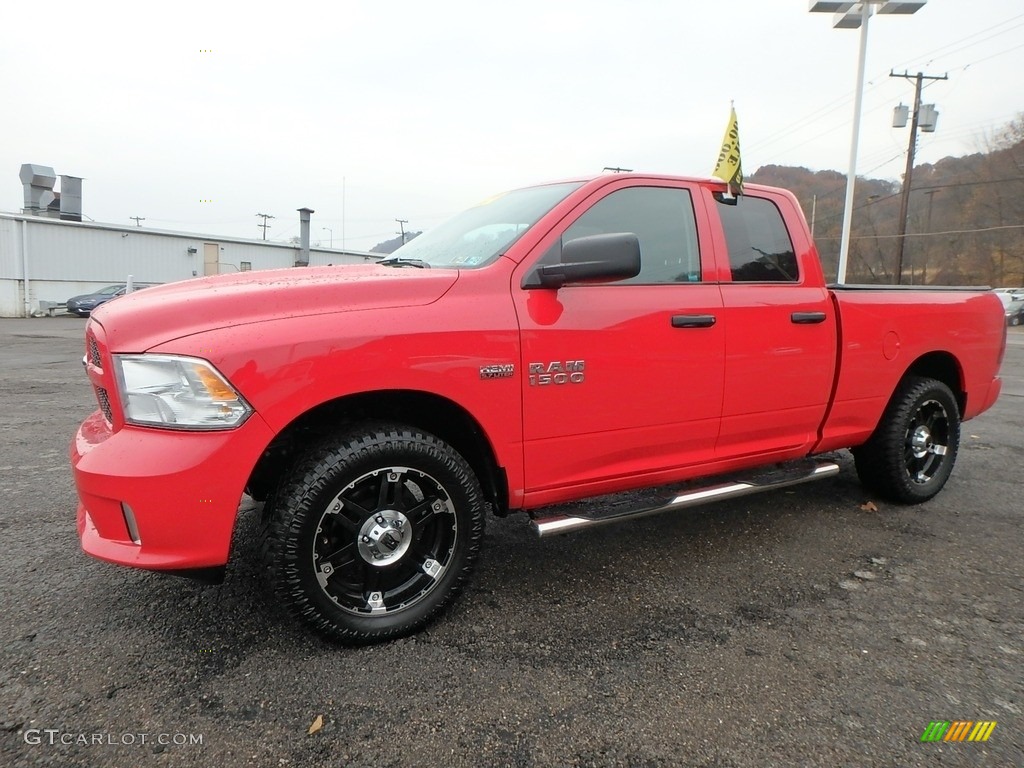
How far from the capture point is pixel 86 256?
A: 95.1 ft

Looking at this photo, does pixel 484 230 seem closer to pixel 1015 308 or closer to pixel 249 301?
pixel 249 301

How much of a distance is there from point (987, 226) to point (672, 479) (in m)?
42.8

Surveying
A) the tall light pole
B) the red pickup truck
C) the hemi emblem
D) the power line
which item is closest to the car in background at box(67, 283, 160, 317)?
the tall light pole

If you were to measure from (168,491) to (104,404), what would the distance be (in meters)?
0.66

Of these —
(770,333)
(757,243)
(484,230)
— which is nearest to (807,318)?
(770,333)

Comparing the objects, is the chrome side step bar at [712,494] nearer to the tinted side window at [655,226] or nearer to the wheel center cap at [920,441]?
the wheel center cap at [920,441]

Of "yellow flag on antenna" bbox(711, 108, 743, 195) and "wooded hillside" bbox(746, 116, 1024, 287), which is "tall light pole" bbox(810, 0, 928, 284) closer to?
"yellow flag on antenna" bbox(711, 108, 743, 195)

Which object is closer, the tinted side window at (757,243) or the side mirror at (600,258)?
the side mirror at (600,258)

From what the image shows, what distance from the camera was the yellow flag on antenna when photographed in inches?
130

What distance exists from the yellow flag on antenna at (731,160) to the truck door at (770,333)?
11 cm

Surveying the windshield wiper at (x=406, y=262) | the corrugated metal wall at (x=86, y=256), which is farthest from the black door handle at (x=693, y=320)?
the corrugated metal wall at (x=86, y=256)

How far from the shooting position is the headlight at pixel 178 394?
6.76ft

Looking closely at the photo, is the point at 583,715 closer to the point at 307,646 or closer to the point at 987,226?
the point at 307,646

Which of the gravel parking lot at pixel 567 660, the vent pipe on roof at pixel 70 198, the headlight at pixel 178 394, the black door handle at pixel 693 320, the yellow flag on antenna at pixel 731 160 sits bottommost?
the gravel parking lot at pixel 567 660
